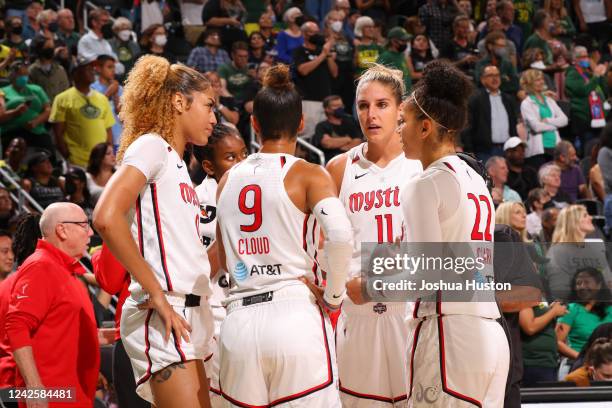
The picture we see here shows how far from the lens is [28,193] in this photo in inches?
406

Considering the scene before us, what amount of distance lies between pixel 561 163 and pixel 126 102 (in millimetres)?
8950

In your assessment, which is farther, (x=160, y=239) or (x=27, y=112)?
(x=27, y=112)

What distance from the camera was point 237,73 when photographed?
13.0 metres

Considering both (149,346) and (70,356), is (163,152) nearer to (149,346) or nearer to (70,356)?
(149,346)

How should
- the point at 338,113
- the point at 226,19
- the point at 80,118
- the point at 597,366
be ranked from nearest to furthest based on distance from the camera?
the point at 597,366 → the point at 80,118 → the point at 338,113 → the point at 226,19

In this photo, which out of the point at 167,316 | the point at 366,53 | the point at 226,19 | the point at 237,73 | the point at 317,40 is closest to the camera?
the point at 167,316

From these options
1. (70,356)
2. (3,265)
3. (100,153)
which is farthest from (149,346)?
(100,153)

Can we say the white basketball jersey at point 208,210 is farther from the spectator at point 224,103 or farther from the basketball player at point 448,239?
the spectator at point 224,103

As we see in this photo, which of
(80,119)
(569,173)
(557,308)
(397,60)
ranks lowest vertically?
(557,308)

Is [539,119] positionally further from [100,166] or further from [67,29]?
[67,29]

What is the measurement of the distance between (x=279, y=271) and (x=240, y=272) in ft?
0.58

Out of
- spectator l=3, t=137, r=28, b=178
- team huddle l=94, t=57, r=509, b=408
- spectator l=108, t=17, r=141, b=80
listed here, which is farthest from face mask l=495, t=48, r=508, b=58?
team huddle l=94, t=57, r=509, b=408

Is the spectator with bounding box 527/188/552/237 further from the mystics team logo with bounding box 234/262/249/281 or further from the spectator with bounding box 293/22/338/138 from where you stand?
the mystics team logo with bounding box 234/262/249/281

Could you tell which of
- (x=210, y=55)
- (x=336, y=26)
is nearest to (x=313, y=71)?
(x=210, y=55)
